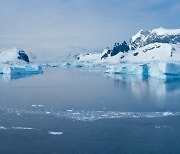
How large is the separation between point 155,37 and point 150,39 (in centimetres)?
161

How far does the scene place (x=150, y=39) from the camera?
105 meters

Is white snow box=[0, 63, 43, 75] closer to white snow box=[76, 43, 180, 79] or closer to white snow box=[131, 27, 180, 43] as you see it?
white snow box=[76, 43, 180, 79]

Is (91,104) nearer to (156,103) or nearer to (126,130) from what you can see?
(156,103)

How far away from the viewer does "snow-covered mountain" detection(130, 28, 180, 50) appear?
331 ft

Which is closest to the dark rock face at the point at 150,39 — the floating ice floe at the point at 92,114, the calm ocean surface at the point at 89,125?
the calm ocean surface at the point at 89,125

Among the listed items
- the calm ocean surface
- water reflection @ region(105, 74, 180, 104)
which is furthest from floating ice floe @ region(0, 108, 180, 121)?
water reflection @ region(105, 74, 180, 104)

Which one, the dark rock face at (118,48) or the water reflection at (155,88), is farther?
the dark rock face at (118,48)

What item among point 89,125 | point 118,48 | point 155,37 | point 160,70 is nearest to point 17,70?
point 160,70

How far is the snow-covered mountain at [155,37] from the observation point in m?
101

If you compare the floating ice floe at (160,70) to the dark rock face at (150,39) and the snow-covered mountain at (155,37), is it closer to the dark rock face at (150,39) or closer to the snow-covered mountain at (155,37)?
the dark rock face at (150,39)

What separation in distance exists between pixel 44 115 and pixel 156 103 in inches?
246

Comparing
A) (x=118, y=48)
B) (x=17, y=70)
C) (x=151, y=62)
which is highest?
(x=118, y=48)

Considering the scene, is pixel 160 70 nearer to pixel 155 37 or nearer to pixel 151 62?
pixel 151 62

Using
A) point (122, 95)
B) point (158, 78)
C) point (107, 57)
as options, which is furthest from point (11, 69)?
point (107, 57)
